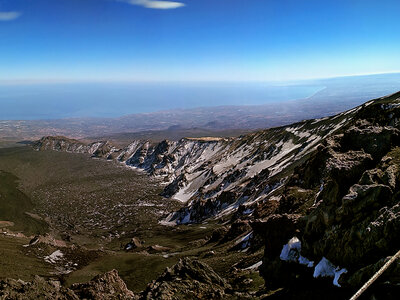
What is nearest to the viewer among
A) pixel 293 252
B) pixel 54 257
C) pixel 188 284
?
pixel 293 252

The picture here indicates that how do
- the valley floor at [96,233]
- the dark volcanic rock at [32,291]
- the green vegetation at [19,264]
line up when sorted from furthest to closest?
the valley floor at [96,233]
the green vegetation at [19,264]
the dark volcanic rock at [32,291]

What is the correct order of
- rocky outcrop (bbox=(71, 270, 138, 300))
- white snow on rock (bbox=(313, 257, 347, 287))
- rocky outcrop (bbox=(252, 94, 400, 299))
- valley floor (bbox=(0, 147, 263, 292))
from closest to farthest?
rocky outcrop (bbox=(252, 94, 400, 299)) < white snow on rock (bbox=(313, 257, 347, 287)) < rocky outcrop (bbox=(71, 270, 138, 300)) < valley floor (bbox=(0, 147, 263, 292))

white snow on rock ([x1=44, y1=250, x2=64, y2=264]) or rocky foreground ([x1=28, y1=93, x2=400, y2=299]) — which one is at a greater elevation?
rocky foreground ([x1=28, y1=93, x2=400, y2=299])

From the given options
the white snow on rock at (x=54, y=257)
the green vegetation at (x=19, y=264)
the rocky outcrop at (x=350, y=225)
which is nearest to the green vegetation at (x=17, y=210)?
the green vegetation at (x=19, y=264)

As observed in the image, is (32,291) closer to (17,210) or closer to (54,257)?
(54,257)

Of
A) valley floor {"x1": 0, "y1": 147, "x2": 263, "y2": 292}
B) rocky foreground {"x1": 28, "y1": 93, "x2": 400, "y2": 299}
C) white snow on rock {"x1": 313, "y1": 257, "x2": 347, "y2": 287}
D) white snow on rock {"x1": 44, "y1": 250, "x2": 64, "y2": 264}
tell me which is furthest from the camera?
white snow on rock {"x1": 44, "y1": 250, "x2": 64, "y2": 264}

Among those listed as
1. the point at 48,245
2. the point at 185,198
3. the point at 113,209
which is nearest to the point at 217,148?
the point at 185,198

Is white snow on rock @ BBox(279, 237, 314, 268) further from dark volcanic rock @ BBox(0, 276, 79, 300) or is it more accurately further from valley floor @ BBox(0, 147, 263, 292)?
dark volcanic rock @ BBox(0, 276, 79, 300)

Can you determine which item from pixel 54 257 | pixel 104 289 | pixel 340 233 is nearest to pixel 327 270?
pixel 340 233

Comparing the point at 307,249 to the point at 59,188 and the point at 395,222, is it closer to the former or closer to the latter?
the point at 395,222

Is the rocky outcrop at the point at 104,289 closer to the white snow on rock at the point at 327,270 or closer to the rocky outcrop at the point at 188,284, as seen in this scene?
the rocky outcrop at the point at 188,284

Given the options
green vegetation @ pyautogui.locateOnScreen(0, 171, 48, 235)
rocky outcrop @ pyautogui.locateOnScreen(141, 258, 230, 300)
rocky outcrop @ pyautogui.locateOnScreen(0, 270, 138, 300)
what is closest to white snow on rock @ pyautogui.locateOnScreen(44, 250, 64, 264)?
rocky outcrop @ pyautogui.locateOnScreen(0, 270, 138, 300)
